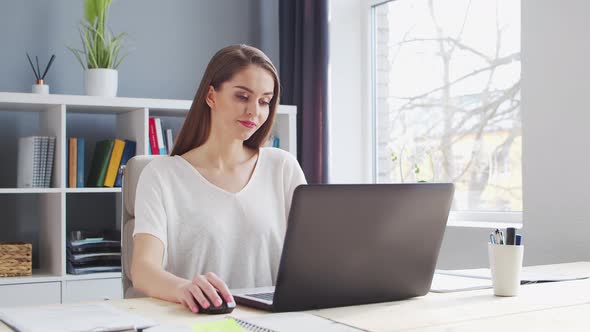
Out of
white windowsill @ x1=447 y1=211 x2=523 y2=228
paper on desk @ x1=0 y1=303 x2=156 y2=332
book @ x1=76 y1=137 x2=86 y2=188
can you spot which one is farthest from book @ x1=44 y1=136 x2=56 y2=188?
paper on desk @ x1=0 y1=303 x2=156 y2=332

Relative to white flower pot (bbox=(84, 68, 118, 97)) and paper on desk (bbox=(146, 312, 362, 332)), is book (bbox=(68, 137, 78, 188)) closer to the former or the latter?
white flower pot (bbox=(84, 68, 118, 97))

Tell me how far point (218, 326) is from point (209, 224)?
744 millimetres

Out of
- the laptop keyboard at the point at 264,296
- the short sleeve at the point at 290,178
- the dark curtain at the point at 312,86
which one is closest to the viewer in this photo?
the laptop keyboard at the point at 264,296

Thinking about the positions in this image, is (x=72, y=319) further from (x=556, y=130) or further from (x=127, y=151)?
(x=127, y=151)

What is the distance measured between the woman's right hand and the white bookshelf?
1.82 m

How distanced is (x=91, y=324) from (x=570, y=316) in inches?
31.4

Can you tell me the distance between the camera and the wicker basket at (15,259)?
9.60ft

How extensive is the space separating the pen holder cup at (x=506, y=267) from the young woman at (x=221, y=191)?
2.17 ft

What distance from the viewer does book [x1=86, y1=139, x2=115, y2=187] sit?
320 centimetres

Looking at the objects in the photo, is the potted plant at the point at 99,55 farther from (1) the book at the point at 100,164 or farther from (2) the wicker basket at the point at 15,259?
(2) the wicker basket at the point at 15,259

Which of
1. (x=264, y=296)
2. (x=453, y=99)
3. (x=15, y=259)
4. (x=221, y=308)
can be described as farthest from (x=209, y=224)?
(x=453, y=99)

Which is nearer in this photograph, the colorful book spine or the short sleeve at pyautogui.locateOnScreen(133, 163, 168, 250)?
the short sleeve at pyautogui.locateOnScreen(133, 163, 168, 250)

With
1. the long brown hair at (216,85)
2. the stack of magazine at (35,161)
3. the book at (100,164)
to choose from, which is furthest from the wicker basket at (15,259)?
the long brown hair at (216,85)

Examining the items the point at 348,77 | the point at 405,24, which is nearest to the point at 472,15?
the point at 405,24
